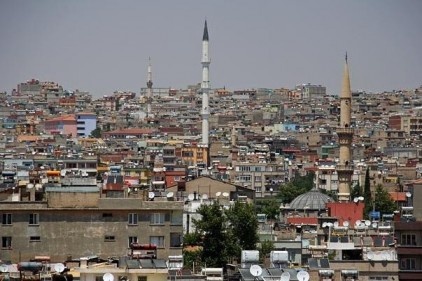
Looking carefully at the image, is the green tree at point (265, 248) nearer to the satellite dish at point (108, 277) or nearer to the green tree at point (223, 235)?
the green tree at point (223, 235)

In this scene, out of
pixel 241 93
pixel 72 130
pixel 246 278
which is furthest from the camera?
pixel 241 93

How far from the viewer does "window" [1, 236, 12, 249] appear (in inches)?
1096

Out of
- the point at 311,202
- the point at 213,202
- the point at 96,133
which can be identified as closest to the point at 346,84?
the point at 311,202

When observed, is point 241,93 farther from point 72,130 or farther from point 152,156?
point 152,156

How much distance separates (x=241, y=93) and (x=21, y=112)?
153 feet

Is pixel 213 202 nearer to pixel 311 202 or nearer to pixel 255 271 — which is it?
pixel 311 202

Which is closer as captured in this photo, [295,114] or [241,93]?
[295,114]

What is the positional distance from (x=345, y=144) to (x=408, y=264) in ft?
107

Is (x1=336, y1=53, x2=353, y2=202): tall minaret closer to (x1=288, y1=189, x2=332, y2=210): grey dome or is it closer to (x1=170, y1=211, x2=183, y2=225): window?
(x1=288, y1=189, x2=332, y2=210): grey dome

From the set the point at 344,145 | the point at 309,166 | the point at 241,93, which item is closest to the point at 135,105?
the point at 241,93

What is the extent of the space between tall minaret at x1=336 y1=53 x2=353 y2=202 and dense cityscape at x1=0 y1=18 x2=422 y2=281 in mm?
51

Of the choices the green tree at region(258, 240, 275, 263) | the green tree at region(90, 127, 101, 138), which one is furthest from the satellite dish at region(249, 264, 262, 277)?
the green tree at region(90, 127, 101, 138)

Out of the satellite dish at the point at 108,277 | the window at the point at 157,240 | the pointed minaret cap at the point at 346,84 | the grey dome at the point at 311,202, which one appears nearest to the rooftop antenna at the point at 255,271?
the satellite dish at the point at 108,277

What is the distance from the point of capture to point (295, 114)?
510 ft
